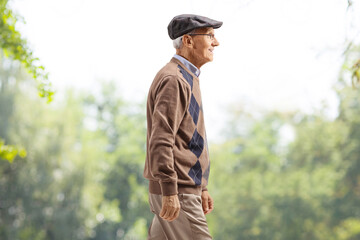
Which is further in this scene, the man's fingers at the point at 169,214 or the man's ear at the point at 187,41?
the man's ear at the point at 187,41

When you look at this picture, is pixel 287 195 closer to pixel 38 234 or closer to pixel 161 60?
pixel 38 234

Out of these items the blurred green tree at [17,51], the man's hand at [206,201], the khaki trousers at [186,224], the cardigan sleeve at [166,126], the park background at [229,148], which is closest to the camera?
the cardigan sleeve at [166,126]

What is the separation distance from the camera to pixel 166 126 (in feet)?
7.57

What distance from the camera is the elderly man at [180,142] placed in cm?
229

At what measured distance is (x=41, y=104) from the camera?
71.0 ft

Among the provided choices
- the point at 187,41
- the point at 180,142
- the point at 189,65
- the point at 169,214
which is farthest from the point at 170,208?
the point at 187,41

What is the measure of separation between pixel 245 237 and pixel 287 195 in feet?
8.89

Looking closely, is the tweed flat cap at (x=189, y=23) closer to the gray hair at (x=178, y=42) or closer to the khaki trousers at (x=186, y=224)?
the gray hair at (x=178, y=42)

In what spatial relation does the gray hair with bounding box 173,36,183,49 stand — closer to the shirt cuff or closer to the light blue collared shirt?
the light blue collared shirt

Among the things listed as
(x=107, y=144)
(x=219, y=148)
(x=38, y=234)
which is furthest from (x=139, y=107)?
(x=38, y=234)

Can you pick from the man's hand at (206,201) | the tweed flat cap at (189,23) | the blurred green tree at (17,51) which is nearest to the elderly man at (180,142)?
the tweed flat cap at (189,23)

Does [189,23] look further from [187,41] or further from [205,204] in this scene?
[205,204]

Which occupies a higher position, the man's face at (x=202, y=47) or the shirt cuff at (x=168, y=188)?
the man's face at (x=202, y=47)

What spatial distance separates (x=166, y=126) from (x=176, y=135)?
0.11 meters
